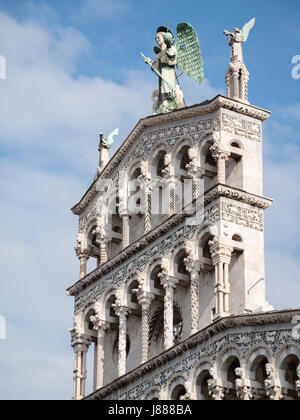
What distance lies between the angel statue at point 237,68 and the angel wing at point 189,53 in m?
2.29

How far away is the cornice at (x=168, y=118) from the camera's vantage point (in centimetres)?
4278

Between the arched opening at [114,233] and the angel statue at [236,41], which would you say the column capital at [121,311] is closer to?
the arched opening at [114,233]

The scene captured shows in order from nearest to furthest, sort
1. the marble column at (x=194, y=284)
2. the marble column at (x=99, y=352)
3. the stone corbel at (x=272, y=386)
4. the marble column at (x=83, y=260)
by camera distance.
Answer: the stone corbel at (x=272, y=386), the marble column at (x=194, y=284), the marble column at (x=99, y=352), the marble column at (x=83, y=260)

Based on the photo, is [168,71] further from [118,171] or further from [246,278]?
[246,278]

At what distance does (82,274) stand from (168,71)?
6659mm

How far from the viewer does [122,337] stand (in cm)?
4394

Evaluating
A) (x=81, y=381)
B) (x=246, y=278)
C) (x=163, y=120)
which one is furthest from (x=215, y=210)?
(x=81, y=381)

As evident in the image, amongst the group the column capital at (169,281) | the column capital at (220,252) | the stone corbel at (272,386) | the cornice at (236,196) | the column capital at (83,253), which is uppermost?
the column capital at (83,253)

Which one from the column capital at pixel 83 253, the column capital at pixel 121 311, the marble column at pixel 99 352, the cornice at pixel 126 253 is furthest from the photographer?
the column capital at pixel 83 253

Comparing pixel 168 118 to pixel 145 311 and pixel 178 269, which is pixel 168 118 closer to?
pixel 178 269

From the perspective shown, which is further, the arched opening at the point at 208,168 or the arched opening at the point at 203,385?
the arched opening at the point at 208,168

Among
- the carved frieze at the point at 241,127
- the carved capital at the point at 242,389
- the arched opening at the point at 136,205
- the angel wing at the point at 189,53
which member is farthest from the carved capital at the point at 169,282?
the angel wing at the point at 189,53

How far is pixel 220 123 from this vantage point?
1673 inches
